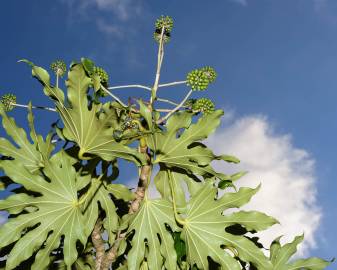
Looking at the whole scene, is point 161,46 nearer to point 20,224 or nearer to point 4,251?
point 20,224

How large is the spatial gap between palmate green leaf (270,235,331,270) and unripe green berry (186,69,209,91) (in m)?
1.50

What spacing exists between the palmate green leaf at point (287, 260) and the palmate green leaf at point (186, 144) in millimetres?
977

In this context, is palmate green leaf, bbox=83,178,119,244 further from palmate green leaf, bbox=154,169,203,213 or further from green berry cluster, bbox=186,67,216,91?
green berry cluster, bbox=186,67,216,91

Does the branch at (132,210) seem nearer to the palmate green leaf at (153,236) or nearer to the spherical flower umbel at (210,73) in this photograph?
the palmate green leaf at (153,236)

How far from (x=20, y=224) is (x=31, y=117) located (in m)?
0.81

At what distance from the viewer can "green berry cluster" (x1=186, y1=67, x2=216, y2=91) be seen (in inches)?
145

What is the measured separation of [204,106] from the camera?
3580 millimetres

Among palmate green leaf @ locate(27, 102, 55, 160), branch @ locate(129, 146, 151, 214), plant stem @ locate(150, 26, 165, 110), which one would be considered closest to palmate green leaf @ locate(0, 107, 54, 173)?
palmate green leaf @ locate(27, 102, 55, 160)

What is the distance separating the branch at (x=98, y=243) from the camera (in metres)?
A: 3.63

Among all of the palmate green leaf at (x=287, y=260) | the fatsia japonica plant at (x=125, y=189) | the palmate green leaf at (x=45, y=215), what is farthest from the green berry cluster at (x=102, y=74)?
the palmate green leaf at (x=287, y=260)

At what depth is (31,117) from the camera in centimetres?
351

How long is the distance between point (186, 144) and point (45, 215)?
1176mm

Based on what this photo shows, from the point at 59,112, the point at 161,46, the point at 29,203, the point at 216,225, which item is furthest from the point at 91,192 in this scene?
the point at 161,46

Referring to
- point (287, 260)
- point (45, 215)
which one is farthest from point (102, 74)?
point (287, 260)
